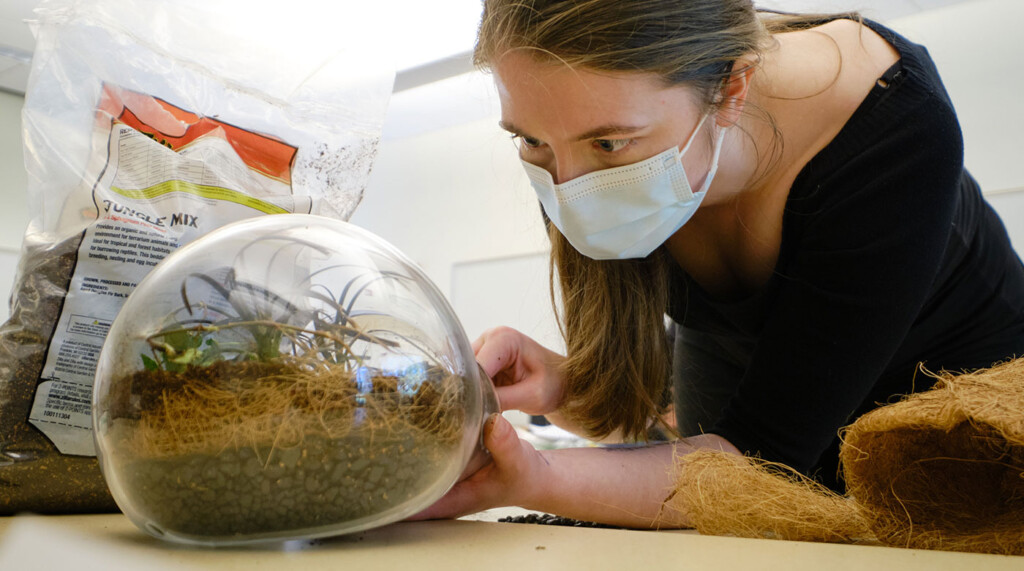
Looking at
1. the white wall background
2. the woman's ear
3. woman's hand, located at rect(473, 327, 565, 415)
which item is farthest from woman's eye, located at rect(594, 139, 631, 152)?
the white wall background

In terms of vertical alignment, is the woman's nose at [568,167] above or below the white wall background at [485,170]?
below

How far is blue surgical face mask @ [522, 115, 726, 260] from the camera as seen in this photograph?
0.77 m

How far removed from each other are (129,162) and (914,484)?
0.71m

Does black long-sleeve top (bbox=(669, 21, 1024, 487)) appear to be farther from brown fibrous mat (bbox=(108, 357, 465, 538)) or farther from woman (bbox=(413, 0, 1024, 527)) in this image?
brown fibrous mat (bbox=(108, 357, 465, 538))

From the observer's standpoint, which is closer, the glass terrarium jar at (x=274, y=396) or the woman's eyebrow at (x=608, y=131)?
the glass terrarium jar at (x=274, y=396)

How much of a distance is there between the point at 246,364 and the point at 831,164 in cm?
63

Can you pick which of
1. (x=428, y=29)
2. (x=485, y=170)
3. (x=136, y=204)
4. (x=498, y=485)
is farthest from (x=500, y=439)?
(x=485, y=170)

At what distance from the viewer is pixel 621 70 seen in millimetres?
701

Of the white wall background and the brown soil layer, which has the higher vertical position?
the white wall background

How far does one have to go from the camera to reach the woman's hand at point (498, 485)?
60 centimetres

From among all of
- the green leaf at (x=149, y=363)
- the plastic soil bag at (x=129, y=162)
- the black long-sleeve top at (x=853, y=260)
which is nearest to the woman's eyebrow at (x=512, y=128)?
the plastic soil bag at (x=129, y=162)

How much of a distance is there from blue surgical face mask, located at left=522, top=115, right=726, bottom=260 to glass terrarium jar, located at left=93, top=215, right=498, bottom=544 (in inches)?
13.5

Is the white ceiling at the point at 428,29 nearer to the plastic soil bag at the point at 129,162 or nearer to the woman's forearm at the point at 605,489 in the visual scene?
the plastic soil bag at the point at 129,162

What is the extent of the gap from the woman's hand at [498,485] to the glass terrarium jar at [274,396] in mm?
114
